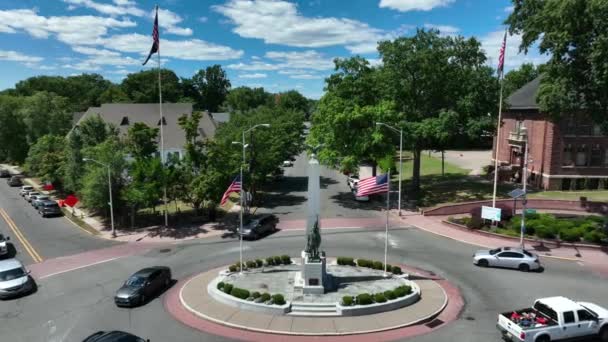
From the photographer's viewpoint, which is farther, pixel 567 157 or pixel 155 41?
pixel 567 157

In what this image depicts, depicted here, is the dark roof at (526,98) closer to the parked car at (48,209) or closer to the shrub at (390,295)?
the shrub at (390,295)

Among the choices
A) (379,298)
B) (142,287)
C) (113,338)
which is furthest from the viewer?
(142,287)

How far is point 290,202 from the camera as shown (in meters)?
47.4

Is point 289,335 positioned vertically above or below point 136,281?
below

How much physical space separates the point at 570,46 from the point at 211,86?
14945cm

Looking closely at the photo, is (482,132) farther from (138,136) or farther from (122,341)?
(122,341)

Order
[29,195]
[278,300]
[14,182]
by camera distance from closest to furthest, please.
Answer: [278,300] < [29,195] < [14,182]

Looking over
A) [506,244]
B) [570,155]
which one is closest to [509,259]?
[506,244]

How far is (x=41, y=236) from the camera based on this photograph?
122 feet

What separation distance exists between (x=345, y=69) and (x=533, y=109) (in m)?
22.6

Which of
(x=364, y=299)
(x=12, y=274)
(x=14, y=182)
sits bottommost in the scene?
(x=14, y=182)

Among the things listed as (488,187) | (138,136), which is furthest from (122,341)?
(488,187)

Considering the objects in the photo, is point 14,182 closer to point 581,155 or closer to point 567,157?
point 567,157

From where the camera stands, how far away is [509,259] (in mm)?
26688
